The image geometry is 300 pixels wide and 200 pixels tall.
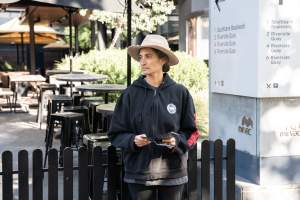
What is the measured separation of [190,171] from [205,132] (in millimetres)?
5473

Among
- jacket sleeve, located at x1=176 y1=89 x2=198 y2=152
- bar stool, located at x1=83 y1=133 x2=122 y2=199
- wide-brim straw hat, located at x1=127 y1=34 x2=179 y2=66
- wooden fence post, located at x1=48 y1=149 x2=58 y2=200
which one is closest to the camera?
wide-brim straw hat, located at x1=127 y1=34 x2=179 y2=66

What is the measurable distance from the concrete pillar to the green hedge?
5.04 meters

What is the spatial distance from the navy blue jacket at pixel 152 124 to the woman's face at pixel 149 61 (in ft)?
0.33

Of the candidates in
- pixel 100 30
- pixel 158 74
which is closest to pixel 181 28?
pixel 100 30

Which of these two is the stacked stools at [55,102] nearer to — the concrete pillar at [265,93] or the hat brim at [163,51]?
the concrete pillar at [265,93]

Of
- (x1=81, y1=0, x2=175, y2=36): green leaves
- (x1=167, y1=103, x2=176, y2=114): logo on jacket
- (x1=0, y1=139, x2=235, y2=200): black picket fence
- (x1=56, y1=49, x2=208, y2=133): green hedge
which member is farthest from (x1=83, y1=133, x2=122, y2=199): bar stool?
(x1=81, y1=0, x2=175, y2=36): green leaves

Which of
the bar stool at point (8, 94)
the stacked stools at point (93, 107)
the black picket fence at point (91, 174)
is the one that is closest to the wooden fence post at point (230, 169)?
the black picket fence at point (91, 174)

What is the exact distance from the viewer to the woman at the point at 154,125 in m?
3.47

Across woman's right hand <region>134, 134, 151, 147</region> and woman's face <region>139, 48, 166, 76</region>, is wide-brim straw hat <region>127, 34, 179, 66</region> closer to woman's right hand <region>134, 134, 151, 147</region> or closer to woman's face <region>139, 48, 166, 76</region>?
woman's face <region>139, 48, 166, 76</region>

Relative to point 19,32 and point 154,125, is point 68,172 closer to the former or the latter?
point 154,125

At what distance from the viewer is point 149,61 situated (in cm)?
352

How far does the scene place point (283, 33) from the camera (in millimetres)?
4773

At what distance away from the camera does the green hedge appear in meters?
12.5

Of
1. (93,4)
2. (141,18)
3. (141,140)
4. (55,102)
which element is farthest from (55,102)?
(141,18)
